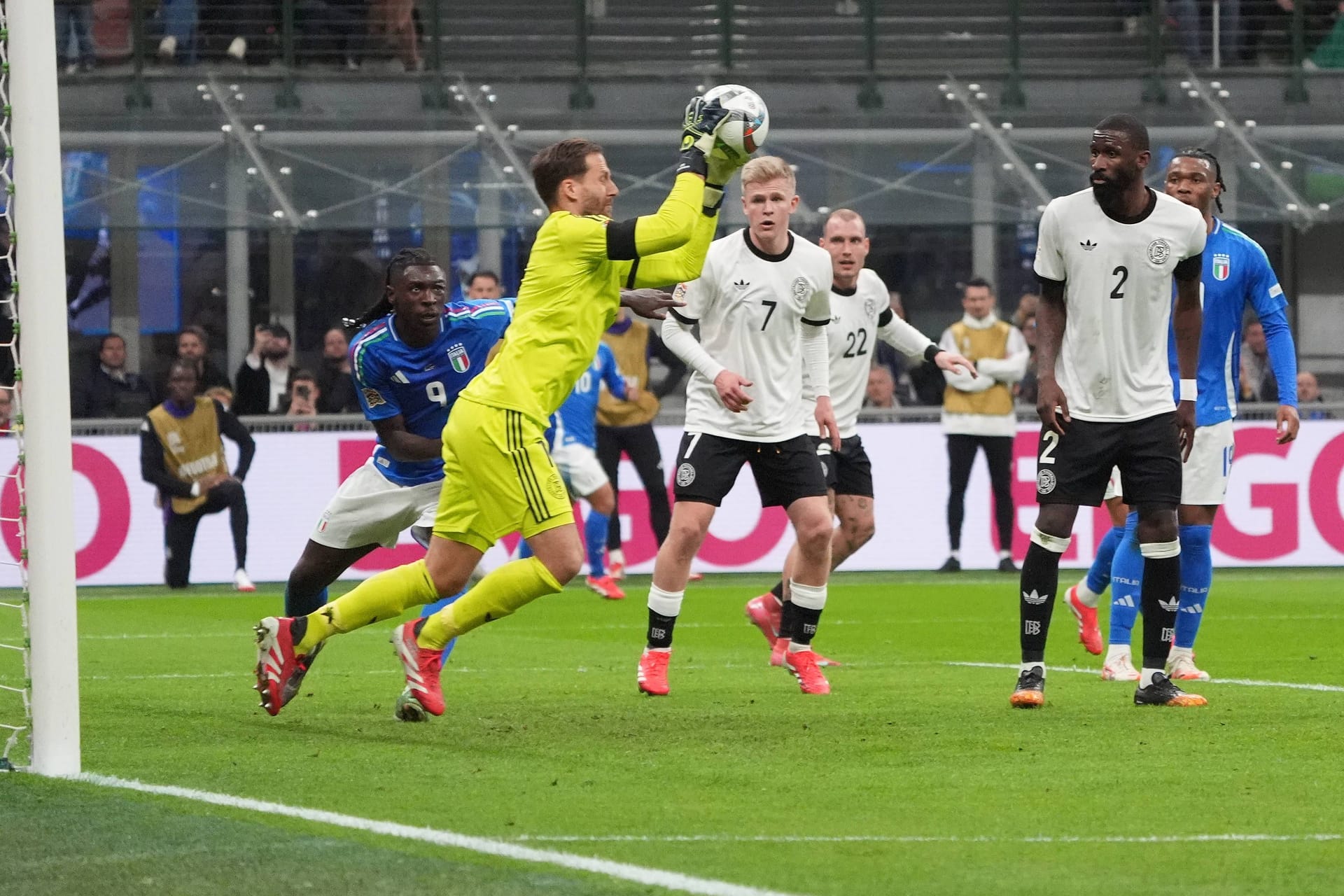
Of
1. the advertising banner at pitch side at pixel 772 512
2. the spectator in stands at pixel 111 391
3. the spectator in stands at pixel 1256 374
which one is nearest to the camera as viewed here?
the advertising banner at pitch side at pixel 772 512

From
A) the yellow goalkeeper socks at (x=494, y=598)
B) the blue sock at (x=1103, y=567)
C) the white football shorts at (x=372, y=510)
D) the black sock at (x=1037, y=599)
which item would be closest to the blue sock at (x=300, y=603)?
the white football shorts at (x=372, y=510)

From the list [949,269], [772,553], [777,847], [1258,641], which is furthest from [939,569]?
[777,847]

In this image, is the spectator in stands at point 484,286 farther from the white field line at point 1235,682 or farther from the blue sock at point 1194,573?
the blue sock at point 1194,573

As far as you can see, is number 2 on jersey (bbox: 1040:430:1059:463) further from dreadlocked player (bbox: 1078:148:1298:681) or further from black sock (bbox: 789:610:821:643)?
black sock (bbox: 789:610:821:643)

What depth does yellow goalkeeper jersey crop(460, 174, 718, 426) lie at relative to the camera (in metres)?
6.56

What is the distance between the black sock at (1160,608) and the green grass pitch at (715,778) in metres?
0.24

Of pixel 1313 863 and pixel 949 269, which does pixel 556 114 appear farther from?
pixel 1313 863

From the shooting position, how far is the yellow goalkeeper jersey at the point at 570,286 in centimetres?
656

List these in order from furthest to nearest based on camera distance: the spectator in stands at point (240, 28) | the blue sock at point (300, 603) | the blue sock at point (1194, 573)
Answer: the spectator in stands at point (240, 28), the blue sock at point (1194, 573), the blue sock at point (300, 603)

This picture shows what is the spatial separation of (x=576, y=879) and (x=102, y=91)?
16.5 meters

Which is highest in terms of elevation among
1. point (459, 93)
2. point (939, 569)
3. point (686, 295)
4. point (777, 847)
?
point (459, 93)

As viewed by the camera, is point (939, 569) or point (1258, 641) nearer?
point (1258, 641)

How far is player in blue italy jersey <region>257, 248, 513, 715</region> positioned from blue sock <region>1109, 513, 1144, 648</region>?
270 centimetres

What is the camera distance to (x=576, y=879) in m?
4.28
